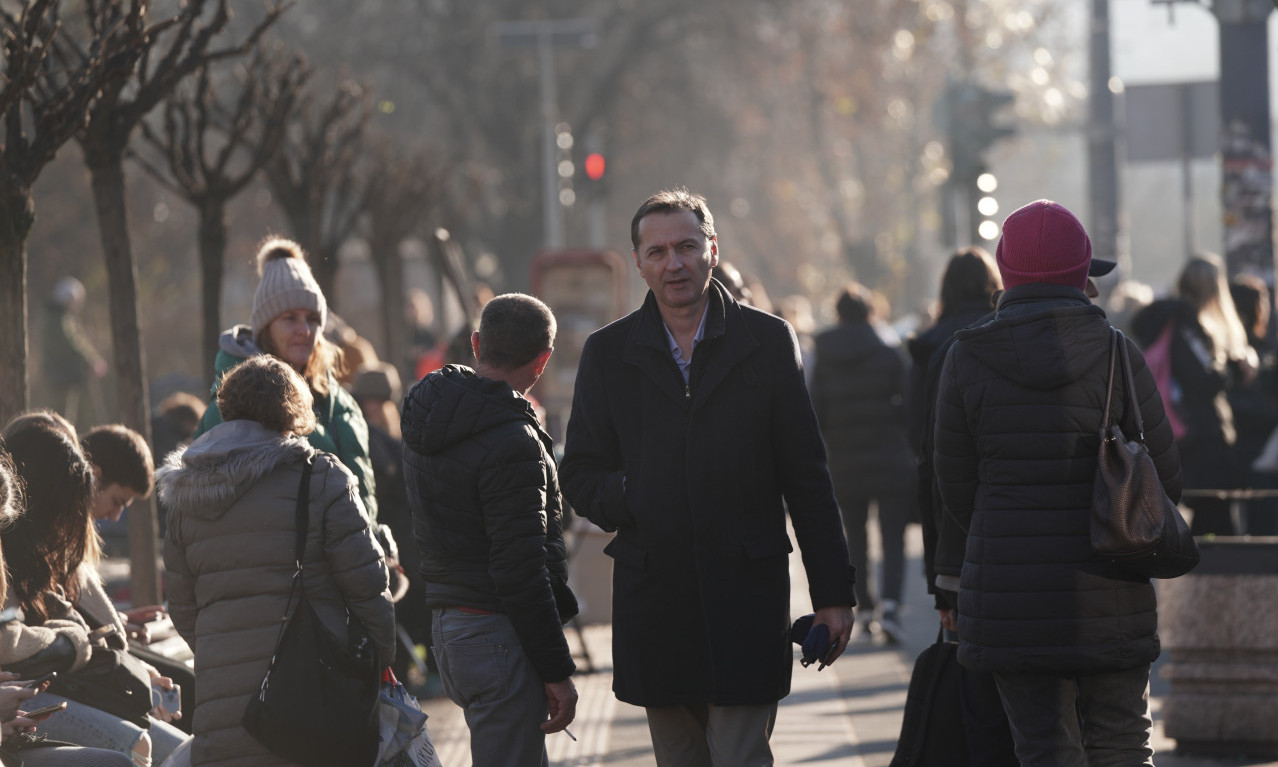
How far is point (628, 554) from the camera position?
4.99 metres

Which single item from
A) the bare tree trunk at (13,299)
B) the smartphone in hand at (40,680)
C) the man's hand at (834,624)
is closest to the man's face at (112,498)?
the bare tree trunk at (13,299)

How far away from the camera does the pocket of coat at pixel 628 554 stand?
4.95 meters

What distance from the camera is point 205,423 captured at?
6.23 m

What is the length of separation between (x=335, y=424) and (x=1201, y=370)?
16.7 feet

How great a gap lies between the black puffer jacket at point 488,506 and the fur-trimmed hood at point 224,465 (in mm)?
343

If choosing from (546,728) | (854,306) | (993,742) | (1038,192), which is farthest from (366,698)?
(1038,192)

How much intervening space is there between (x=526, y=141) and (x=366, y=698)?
2771 cm

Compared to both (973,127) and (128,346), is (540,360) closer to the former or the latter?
(128,346)

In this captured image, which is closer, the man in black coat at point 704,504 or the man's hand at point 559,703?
the man in black coat at point 704,504

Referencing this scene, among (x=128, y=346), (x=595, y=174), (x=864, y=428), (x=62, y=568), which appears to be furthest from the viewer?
(x=595, y=174)

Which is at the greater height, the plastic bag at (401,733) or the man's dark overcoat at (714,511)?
the man's dark overcoat at (714,511)

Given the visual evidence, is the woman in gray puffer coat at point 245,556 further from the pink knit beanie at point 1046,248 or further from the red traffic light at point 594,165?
the red traffic light at point 594,165

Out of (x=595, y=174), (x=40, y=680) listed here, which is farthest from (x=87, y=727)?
(x=595, y=174)

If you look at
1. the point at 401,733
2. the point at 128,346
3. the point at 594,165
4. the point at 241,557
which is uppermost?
the point at 594,165
